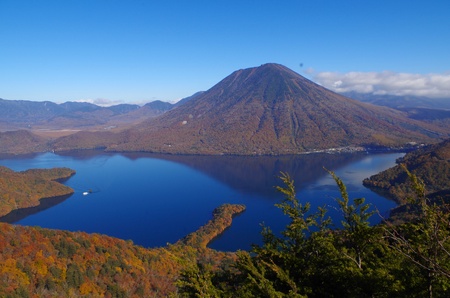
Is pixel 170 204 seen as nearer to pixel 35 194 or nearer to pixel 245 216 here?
pixel 245 216

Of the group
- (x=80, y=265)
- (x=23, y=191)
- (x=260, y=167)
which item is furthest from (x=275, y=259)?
(x=260, y=167)

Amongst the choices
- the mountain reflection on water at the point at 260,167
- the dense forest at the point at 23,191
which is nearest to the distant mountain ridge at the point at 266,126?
the mountain reflection on water at the point at 260,167

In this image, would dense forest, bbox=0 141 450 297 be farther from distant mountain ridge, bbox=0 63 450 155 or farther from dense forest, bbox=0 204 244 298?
distant mountain ridge, bbox=0 63 450 155

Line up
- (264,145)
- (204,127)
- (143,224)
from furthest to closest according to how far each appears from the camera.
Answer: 1. (204,127)
2. (264,145)
3. (143,224)

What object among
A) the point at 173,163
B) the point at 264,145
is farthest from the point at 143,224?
the point at 264,145

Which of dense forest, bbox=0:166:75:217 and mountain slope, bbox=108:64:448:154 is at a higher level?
mountain slope, bbox=108:64:448:154

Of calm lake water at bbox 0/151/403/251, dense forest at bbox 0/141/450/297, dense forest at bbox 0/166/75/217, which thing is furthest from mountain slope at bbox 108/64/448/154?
dense forest at bbox 0/166/75/217

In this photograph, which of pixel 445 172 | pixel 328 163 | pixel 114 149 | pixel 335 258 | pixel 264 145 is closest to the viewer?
pixel 335 258

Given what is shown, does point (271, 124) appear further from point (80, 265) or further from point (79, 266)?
point (79, 266)
